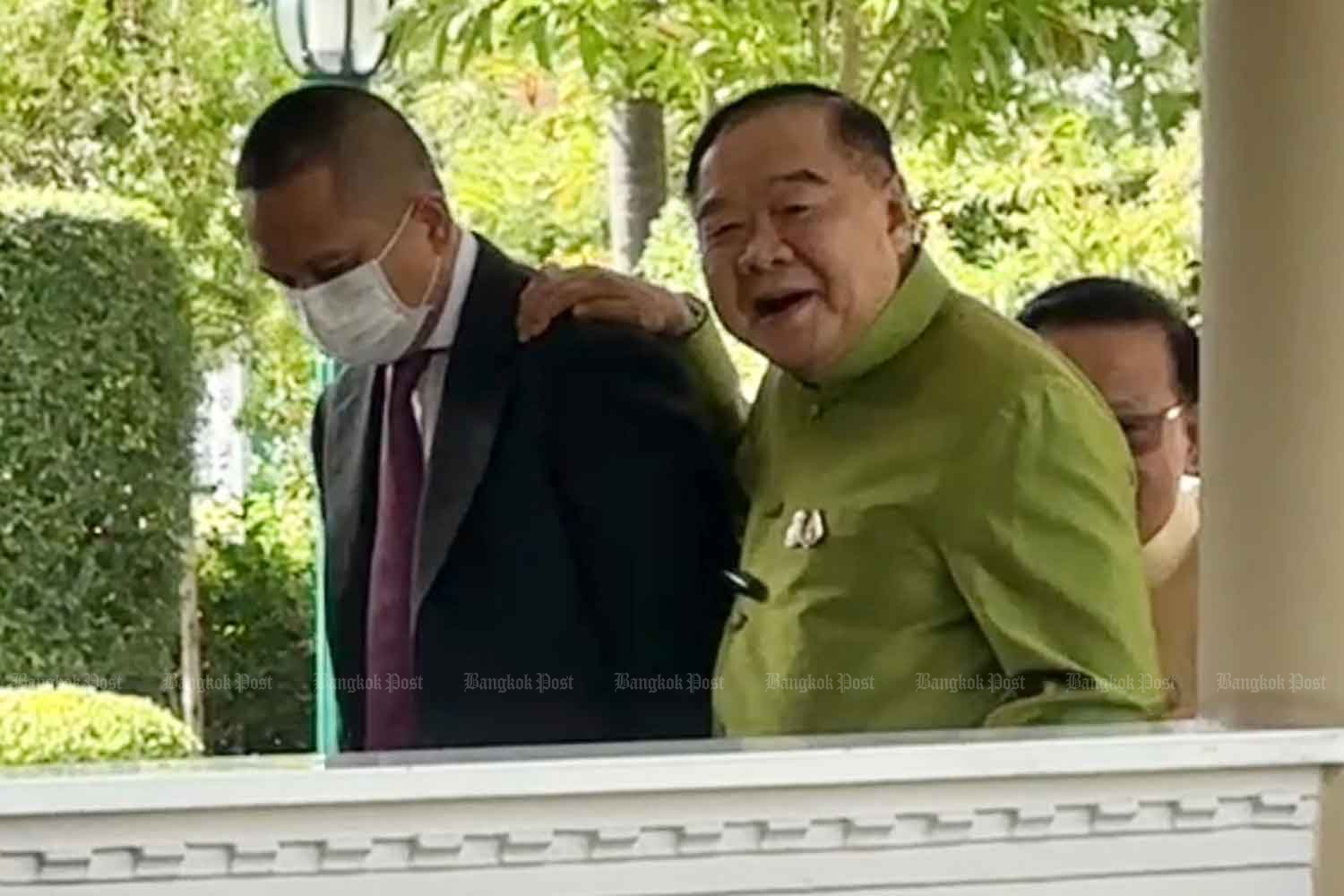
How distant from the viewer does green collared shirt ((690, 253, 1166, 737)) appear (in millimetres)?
1075

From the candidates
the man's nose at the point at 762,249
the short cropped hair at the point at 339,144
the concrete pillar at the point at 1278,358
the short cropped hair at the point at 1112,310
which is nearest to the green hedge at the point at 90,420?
the short cropped hair at the point at 339,144

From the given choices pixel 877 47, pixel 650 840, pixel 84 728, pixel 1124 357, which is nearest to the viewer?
pixel 650 840

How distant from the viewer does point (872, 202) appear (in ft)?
4.05

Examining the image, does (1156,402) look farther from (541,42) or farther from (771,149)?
(541,42)

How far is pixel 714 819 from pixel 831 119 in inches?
18.7

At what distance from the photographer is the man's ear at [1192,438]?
119 centimetres

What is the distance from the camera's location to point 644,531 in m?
1.29

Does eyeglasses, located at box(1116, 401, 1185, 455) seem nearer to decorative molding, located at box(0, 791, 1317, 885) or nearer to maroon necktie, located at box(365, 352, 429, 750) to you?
decorative molding, located at box(0, 791, 1317, 885)

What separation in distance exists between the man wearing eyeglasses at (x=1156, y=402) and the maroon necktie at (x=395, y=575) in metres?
0.41

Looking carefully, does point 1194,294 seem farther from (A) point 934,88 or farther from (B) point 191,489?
(B) point 191,489

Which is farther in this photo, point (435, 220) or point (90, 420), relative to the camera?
point (90, 420)

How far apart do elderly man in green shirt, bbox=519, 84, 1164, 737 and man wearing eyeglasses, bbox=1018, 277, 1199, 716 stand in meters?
0.05

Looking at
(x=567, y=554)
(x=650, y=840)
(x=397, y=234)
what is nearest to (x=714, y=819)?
(x=650, y=840)

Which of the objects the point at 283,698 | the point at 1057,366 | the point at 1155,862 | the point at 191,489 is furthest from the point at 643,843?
the point at 191,489
